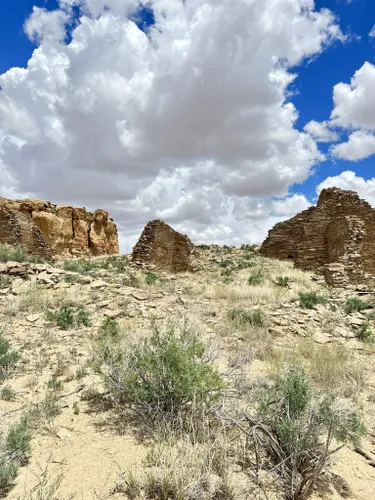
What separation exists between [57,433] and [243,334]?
394 cm

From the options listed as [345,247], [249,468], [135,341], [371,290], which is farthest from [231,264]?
[249,468]

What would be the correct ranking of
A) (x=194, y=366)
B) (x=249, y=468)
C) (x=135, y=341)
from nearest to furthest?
(x=249, y=468) → (x=194, y=366) → (x=135, y=341)

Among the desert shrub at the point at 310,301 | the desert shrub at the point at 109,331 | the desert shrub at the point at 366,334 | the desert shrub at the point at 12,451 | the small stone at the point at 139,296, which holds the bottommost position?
A: the desert shrub at the point at 12,451

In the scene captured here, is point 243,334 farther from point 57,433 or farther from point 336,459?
point 57,433

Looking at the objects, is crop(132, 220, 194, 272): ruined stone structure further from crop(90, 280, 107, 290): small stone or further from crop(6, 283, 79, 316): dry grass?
crop(6, 283, 79, 316): dry grass

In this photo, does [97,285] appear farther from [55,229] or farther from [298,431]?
[55,229]

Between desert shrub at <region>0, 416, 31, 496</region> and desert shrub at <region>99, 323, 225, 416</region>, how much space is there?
3.09ft

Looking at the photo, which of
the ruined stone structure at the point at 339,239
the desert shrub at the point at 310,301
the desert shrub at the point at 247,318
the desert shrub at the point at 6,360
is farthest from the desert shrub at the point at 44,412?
the ruined stone structure at the point at 339,239

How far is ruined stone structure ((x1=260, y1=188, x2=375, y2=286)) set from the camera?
1352 centimetres

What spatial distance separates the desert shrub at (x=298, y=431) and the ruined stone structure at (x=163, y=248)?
14.5 meters

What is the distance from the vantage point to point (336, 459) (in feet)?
9.44

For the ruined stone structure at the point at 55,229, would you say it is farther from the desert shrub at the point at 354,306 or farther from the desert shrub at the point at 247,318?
the desert shrub at the point at 354,306

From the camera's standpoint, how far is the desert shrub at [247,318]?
6.88 m

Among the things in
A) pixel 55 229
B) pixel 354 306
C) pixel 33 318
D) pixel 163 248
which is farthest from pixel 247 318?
pixel 55 229
